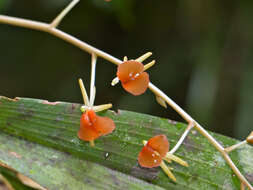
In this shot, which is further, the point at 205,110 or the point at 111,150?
the point at 205,110

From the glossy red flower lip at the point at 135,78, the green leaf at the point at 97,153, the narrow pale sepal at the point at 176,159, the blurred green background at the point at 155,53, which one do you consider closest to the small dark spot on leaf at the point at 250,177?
the green leaf at the point at 97,153

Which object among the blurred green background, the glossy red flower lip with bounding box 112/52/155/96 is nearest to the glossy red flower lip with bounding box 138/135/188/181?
the glossy red flower lip with bounding box 112/52/155/96

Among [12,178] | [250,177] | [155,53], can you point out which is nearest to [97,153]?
[12,178]

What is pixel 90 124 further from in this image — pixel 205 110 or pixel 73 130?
pixel 205 110

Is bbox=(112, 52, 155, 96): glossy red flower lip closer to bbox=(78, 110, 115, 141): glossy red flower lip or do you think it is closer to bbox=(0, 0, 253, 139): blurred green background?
bbox=(78, 110, 115, 141): glossy red flower lip

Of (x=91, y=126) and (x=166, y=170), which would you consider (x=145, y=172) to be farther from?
(x=91, y=126)

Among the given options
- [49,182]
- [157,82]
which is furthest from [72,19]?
[49,182]

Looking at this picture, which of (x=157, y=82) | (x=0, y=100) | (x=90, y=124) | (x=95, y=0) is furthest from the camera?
(x=157, y=82)
